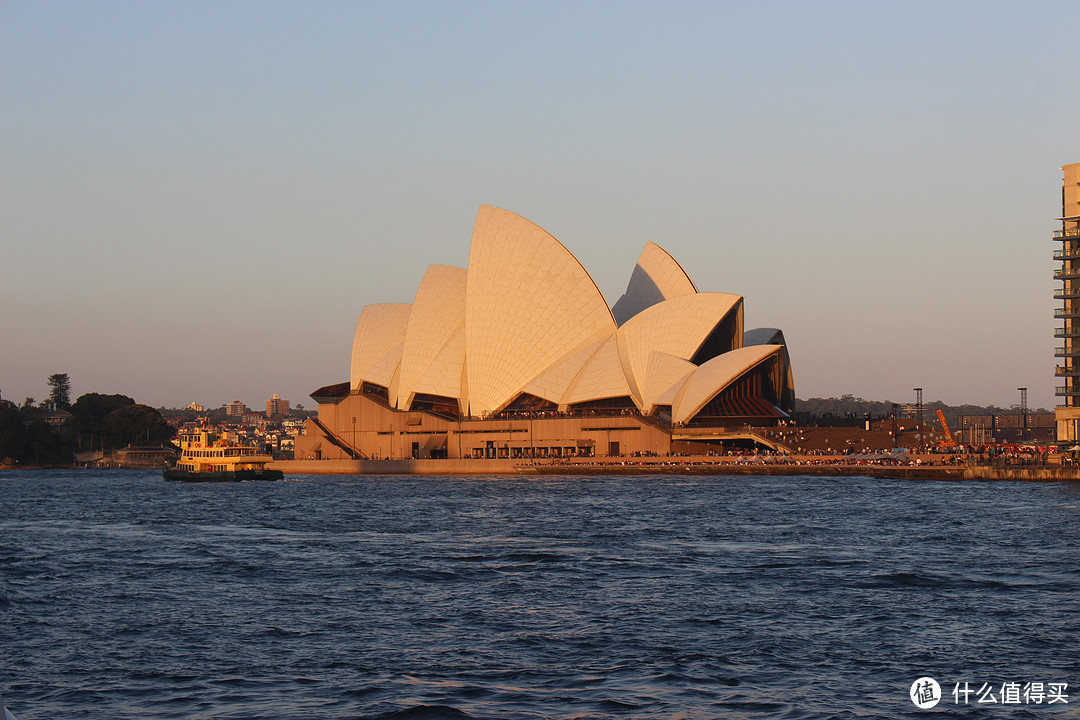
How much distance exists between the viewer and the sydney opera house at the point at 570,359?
7288 cm

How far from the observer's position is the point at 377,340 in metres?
91.2

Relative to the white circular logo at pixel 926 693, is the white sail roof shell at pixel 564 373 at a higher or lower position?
higher

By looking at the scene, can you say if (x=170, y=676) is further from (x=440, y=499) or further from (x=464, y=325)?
(x=464, y=325)

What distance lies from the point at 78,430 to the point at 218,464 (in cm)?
6676

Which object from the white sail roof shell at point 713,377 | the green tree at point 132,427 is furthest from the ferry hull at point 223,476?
the green tree at point 132,427

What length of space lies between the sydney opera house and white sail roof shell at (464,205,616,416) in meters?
0.07

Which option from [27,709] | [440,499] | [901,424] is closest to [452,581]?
[27,709]

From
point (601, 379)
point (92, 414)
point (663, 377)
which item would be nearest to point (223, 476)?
point (601, 379)

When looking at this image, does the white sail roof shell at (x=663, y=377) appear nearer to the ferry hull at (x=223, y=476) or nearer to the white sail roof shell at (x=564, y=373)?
the white sail roof shell at (x=564, y=373)

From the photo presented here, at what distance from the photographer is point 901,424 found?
245 feet

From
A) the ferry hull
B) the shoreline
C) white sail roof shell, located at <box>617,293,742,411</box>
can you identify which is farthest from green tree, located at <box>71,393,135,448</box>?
white sail roof shell, located at <box>617,293,742,411</box>

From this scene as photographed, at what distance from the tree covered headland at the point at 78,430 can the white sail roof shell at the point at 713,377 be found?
78.8m

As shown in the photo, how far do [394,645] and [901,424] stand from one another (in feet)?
211

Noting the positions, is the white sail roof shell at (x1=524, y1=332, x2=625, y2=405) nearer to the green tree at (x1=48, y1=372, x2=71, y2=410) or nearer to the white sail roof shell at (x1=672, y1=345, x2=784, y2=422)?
the white sail roof shell at (x1=672, y1=345, x2=784, y2=422)
